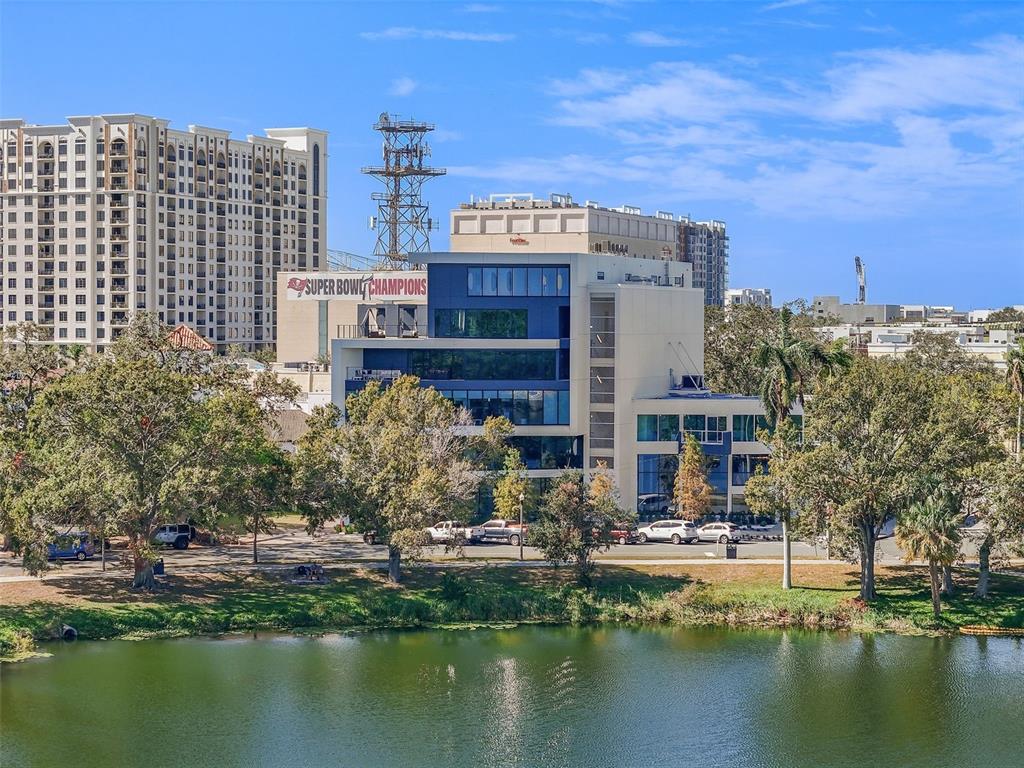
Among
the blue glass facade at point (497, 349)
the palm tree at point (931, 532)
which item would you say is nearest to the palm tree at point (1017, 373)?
the palm tree at point (931, 532)

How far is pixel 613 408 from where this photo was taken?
9444 centimetres

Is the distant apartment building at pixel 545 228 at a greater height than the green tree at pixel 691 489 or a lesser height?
greater

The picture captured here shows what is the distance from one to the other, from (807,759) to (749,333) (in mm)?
80021

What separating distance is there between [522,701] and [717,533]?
31296 millimetres

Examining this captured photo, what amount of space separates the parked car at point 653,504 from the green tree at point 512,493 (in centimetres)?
1330

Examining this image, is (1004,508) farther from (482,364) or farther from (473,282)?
(473,282)

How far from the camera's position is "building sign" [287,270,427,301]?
112581 mm

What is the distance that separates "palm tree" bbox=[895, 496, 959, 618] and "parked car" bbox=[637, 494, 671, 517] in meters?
26.8

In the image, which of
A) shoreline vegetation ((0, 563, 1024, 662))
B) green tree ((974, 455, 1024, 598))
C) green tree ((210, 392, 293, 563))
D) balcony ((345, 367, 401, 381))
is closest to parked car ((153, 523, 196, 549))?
green tree ((210, 392, 293, 563))

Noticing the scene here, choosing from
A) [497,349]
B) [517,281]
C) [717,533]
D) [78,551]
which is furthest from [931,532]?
[78,551]

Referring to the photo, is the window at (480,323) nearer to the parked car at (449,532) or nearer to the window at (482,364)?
the window at (482,364)

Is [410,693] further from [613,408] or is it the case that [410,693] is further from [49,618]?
[613,408]

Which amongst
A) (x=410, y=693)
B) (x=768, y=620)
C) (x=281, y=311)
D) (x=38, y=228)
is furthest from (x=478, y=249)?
(x=38, y=228)

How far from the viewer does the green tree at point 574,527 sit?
7325cm
